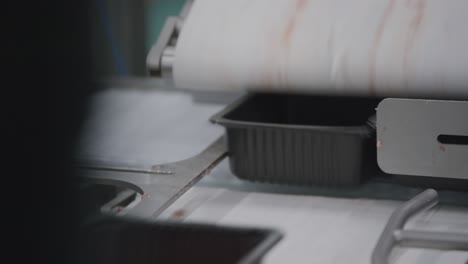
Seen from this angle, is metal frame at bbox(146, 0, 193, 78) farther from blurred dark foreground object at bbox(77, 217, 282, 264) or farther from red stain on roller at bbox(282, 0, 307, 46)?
blurred dark foreground object at bbox(77, 217, 282, 264)

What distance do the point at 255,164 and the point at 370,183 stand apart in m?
0.17

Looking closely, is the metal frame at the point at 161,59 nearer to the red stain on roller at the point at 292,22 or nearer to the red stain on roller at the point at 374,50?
the red stain on roller at the point at 292,22

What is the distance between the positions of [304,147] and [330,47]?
148 millimetres

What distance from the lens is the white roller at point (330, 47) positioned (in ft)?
3.27

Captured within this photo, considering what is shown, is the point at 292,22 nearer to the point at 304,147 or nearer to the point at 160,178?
the point at 304,147

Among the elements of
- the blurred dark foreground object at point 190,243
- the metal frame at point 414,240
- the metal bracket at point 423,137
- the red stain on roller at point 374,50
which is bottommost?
the metal frame at point 414,240

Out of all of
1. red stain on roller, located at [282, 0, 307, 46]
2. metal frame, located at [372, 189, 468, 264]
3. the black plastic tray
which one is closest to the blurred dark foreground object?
metal frame, located at [372, 189, 468, 264]

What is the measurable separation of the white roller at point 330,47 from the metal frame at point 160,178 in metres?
0.13

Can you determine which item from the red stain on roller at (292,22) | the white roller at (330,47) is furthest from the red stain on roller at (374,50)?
the red stain on roller at (292,22)

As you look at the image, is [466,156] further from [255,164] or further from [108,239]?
[108,239]

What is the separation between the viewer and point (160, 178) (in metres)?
1.01

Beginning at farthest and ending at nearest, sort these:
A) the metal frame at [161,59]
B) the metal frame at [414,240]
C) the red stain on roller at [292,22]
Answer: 1. the metal frame at [161,59]
2. the red stain on roller at [292,22]
3. the metal frame at [414,240]

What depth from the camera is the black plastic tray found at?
3.27ft

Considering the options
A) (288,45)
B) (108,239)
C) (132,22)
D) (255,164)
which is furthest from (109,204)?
(132,22)
